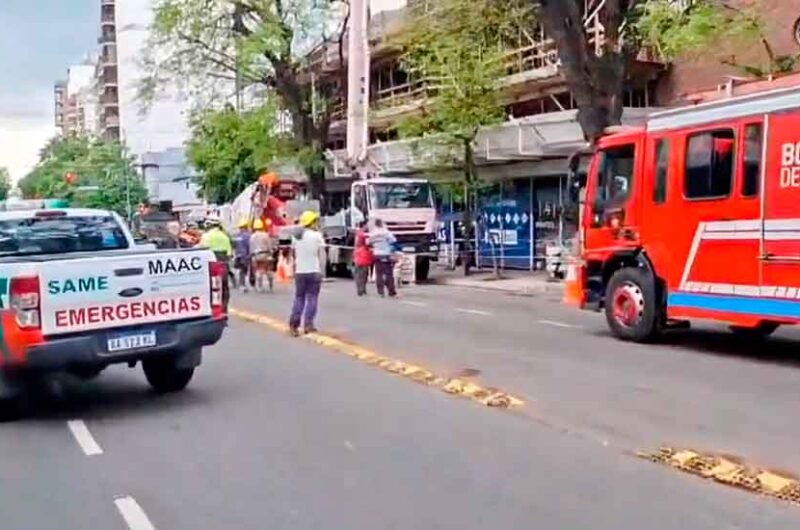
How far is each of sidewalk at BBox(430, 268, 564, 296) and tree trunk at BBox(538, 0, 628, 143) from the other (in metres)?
4.63

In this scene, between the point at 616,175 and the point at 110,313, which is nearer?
the point at 110,313

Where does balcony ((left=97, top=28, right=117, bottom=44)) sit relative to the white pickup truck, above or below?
above

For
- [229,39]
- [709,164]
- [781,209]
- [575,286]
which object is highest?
[229,39]

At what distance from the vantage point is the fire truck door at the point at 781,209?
38.9ft

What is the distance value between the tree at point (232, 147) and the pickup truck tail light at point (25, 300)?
35.4 metres

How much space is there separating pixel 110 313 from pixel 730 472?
214 inches

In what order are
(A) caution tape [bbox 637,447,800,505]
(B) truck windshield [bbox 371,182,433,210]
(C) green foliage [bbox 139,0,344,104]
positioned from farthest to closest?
(C) green foliage [bbox 139,0,344,104] < (B) truck windshield [bbox 371,182,433,210] < (A) caution tape [bbox 637,447,800,505]

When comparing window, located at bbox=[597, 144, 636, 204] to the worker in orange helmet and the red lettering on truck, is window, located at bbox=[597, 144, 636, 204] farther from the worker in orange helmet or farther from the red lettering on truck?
the worker in orange helmet

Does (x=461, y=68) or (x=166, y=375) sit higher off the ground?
(x=461, y=68)

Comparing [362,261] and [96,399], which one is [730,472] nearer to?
[96,399]

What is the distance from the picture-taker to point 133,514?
255 inches

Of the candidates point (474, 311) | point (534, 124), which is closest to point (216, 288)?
point (474, 311)

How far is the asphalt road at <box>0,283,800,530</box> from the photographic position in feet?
20.8

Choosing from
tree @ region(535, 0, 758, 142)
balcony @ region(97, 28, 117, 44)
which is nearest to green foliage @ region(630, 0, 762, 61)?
tree @ region(535, 0, 758, 142)
